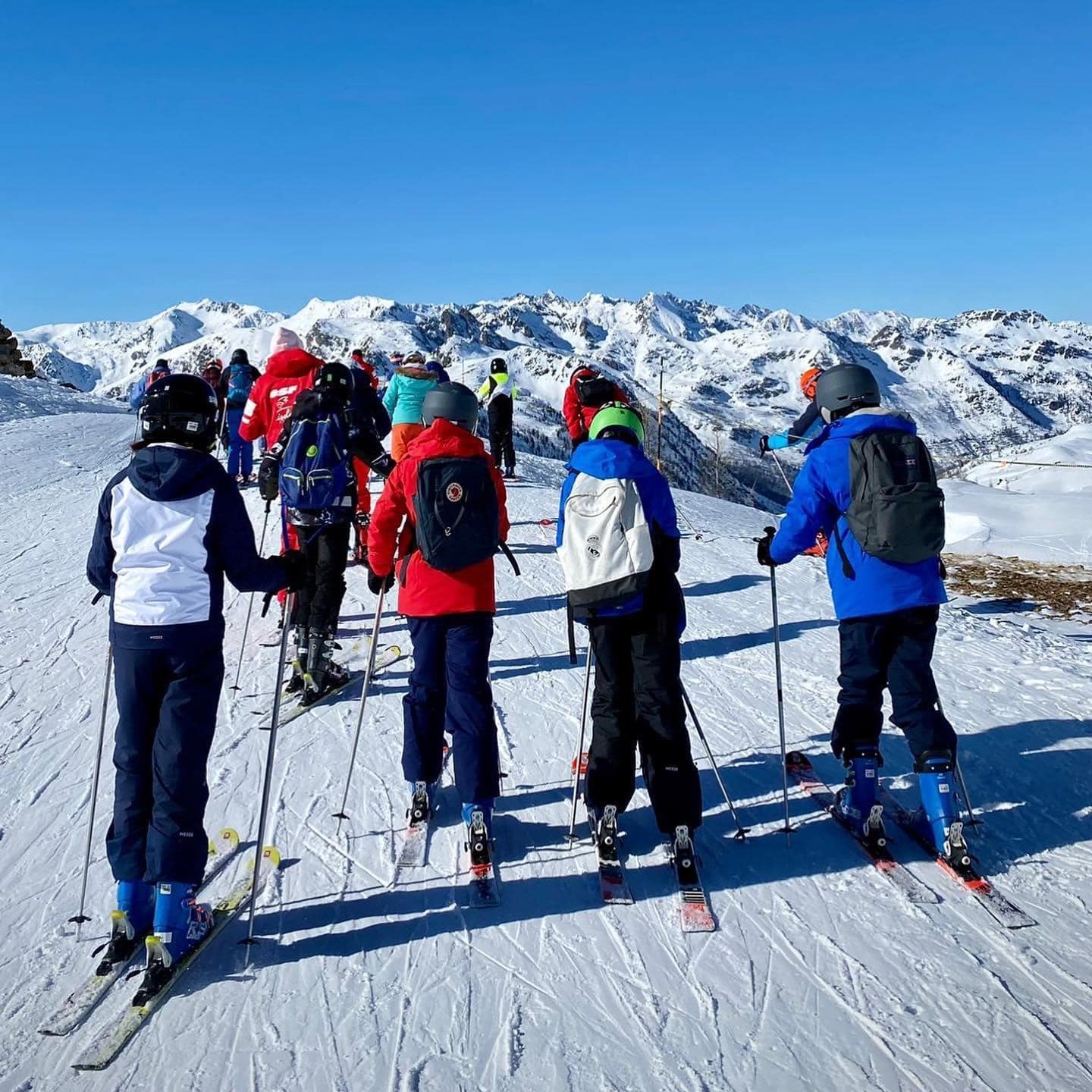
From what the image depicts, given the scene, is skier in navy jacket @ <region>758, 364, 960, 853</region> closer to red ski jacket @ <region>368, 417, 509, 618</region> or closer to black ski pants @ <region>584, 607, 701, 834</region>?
black ski pants @ <region>584, 607, 701, 834</region>

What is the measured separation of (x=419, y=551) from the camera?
4.41 metres

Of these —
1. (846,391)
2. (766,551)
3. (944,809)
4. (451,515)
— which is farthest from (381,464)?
(944,809)

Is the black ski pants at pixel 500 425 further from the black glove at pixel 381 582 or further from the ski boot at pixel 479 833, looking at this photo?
the ski boot at pixel 479 833

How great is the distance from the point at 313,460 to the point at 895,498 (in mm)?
4082

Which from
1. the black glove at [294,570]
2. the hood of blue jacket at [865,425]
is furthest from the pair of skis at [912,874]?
the black glove at [294,570]

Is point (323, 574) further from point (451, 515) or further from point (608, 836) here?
point (608, 836)

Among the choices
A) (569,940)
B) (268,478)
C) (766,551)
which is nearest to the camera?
(569,940)

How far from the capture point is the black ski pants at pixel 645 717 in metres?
4.12

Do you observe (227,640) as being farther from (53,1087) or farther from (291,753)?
(53,1087)

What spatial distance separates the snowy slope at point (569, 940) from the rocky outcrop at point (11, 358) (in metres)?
38.9

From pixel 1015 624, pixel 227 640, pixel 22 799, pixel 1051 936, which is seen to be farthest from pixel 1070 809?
pixel 227 640

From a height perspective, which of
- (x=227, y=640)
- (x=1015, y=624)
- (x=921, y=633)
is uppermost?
(x=921, y=633)

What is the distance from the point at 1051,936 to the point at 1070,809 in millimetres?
1405

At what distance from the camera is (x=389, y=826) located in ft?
15.7
